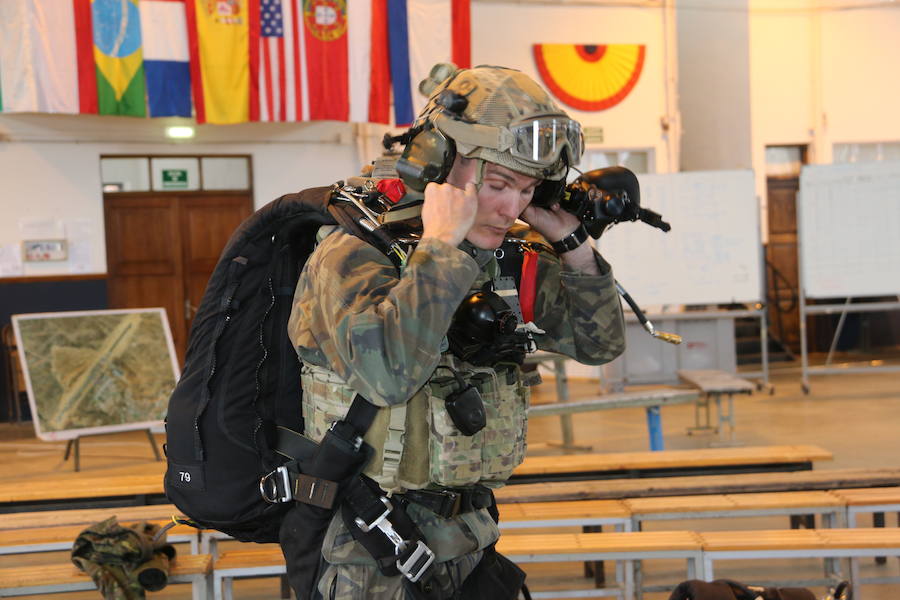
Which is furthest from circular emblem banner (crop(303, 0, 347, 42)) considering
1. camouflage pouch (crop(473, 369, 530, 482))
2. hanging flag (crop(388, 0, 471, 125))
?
camouflage pouch (crop(473, 369, 530, 482))

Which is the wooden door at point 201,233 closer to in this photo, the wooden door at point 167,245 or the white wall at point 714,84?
the wooden door at point 167,245

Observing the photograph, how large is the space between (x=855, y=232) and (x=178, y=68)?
20.4 ft

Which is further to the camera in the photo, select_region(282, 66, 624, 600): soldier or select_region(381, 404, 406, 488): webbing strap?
select_region(381, 404, 406, 488): webbing strap

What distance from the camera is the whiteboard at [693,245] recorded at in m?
8.55

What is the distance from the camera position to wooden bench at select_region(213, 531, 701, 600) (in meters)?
3.44

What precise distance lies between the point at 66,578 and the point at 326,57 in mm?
6382

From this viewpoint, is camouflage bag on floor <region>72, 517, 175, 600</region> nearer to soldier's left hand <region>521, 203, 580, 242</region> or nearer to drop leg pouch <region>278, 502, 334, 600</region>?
drop leg pouch <region>278, 502, 334, 600</region>

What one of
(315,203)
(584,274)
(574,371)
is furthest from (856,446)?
(315,203)

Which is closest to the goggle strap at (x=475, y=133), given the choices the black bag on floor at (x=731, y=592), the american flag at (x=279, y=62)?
the black bag on floor at (x=731, y=592)

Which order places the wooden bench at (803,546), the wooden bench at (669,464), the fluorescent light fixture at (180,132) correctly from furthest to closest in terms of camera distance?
1. the fluorescent light fixture at (180,132)
2. the wooden bench at (669,464)
3. the wooden bench at (803,546)

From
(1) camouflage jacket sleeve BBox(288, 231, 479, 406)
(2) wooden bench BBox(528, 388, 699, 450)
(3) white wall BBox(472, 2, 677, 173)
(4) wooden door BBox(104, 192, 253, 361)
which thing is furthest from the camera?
(3) white wall BBox(472, 2, 677, 173)

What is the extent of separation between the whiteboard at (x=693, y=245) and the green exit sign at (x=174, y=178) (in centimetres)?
428

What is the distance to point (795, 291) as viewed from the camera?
11.9 meters

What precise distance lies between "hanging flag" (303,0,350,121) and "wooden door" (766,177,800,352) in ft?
18.9
